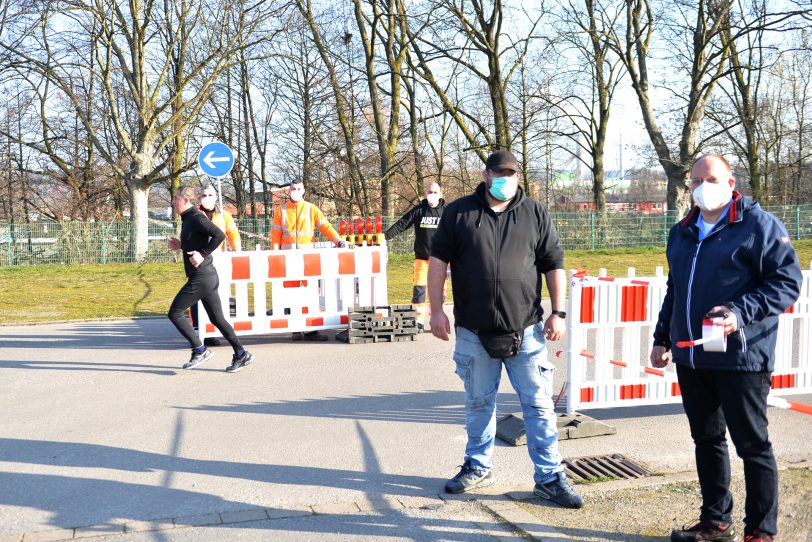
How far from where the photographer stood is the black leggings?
29.4ft

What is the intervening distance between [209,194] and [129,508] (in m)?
6.23

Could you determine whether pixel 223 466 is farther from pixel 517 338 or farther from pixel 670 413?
pixel 670 413

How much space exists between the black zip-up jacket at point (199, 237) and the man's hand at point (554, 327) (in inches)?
193

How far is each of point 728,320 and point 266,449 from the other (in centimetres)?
352

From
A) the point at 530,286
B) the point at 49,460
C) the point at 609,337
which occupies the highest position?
the point at 530,286

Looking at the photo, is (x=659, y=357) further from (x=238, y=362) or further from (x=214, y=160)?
(x=214, y=160)

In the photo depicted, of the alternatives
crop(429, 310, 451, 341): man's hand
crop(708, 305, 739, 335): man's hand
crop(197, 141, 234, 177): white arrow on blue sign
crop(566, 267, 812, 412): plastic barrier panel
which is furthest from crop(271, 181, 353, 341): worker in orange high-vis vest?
crop(708, 305, 739, 335): man's hand

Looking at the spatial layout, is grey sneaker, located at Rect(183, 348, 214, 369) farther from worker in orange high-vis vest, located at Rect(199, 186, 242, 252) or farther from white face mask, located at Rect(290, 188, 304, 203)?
A: white face mask, located at Rect(290, 188, 304, 203)

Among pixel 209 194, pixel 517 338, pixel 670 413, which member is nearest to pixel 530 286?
pixel 517 338

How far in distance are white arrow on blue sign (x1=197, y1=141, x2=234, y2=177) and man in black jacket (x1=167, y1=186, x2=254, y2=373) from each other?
14.0ft

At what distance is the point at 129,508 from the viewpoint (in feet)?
15.5

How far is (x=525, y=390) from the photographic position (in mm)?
4809

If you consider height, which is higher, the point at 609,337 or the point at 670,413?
the point at 609,337

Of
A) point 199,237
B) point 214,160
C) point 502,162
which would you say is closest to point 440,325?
point 502,162
